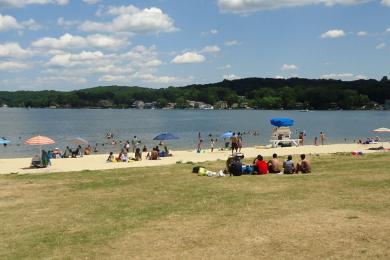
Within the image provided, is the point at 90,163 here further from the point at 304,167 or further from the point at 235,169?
the point at 304,167

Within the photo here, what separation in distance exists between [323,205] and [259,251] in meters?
4.40

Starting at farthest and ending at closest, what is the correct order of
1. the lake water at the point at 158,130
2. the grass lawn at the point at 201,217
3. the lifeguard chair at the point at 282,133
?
1. the lake water at the point at 158,130
2. the lifeguard chair at the point at 282,133
3. the grass lawn at the point at 201,217

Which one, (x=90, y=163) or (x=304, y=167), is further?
(x=90, y=163)

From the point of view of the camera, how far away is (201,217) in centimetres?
1250

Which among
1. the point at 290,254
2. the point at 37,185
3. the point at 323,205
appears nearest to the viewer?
the point at 290,254

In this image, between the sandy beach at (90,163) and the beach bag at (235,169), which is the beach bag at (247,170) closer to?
the beach bag at (235,169)

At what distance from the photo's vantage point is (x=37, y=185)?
19250mm

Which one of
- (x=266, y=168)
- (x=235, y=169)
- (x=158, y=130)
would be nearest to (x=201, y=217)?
(x=235, y=169)

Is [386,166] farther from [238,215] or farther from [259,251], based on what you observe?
[259,251]

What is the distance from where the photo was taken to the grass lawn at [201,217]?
9844 mm

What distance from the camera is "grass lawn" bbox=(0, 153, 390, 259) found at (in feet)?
32.3

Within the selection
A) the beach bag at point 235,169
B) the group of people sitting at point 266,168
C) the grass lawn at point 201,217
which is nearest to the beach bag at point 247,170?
the group of people sitting at point 266,168

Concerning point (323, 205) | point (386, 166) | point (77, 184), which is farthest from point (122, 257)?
point (386, 166)

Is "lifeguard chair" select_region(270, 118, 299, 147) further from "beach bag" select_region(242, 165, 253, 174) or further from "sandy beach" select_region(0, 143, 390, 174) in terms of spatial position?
"beach bag" select_region(242, 165, 253, 174)
